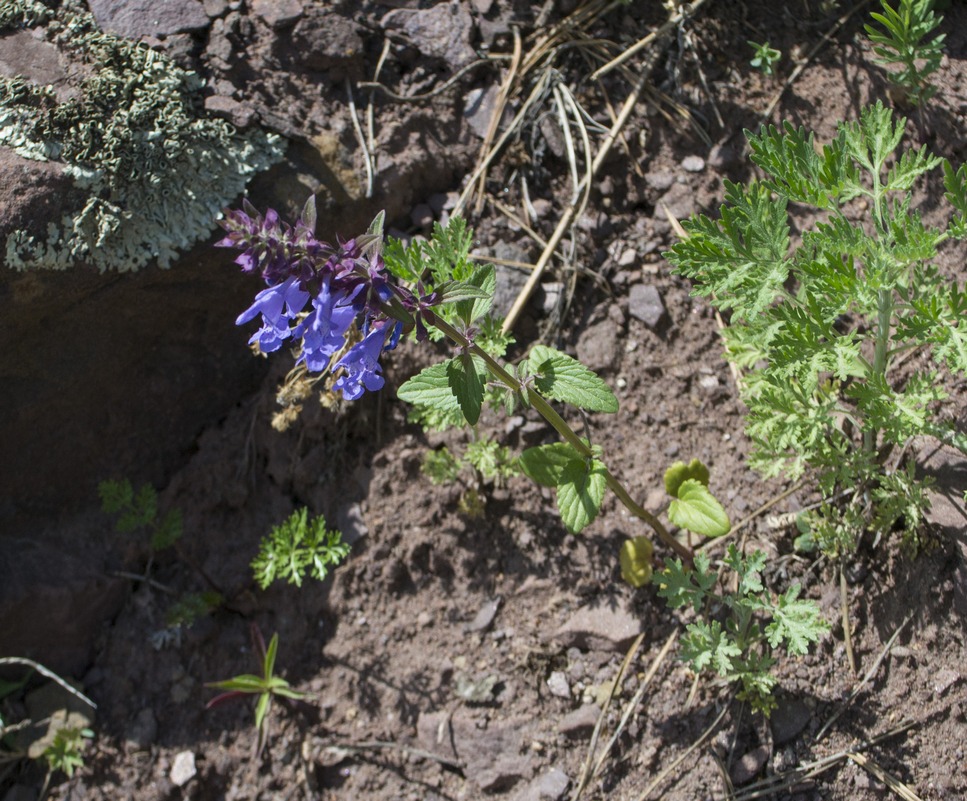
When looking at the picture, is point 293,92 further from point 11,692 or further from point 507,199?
point 11,692

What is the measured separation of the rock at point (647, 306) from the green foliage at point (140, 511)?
2.18 meters

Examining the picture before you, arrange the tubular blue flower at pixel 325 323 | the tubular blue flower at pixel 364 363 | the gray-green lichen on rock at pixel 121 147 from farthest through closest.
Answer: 1. the gray-green lichen on rock at pixel 121 147
2. the tubular blue flower at pixel 364 363
3. the tubular blue flower at pixel 325 323

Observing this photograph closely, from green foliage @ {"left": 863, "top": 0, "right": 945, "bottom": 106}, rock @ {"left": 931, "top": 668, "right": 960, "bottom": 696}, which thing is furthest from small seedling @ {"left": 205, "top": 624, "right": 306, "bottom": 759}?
green foliage @ {"left": 863, "top": 0, "right": 945, "bottom": 106}

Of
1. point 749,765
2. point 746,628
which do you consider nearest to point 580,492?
point 746,628

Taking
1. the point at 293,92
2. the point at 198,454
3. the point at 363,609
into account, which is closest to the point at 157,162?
the point at 293,92

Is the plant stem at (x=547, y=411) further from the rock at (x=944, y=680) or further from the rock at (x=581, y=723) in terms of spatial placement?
the rock at (x=944, y=680)

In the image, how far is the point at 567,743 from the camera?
2984 millimetres

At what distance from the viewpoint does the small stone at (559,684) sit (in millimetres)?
3069

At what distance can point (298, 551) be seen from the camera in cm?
329

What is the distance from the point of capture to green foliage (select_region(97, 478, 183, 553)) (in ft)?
11.6

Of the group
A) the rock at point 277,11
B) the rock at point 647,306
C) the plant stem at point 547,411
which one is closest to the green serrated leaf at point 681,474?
the plant stem at point 547,411

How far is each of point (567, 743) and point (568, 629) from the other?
400 millimetres

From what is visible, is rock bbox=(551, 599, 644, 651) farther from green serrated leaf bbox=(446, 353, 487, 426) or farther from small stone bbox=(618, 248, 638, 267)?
small stone bbox=(618, 248, 638, 267)

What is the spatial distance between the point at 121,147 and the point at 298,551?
5.67 feet
